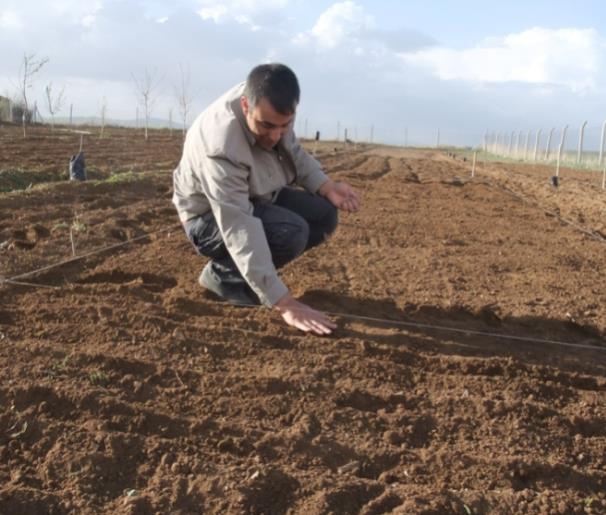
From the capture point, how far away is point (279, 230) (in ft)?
10.3

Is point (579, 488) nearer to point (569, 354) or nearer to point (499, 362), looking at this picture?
point (499, 362)

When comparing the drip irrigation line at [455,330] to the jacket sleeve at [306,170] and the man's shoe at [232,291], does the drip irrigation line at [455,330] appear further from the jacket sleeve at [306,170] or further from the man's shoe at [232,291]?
the jacket sleeve at [306,170]

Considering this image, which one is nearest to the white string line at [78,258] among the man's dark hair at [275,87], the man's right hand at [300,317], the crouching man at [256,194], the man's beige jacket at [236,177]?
the crouching man at [256,194]

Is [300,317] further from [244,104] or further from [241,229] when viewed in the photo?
[244,104]

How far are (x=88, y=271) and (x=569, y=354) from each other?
280 centimetres

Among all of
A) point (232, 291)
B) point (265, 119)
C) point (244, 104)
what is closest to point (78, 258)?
point (232, 291)

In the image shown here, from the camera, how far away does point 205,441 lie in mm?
2008

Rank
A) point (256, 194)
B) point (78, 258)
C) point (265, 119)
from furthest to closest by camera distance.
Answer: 1. point (78, 258)
2. point (256, 194)
3. point (265, 119)

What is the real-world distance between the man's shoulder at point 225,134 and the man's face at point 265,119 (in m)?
0.07

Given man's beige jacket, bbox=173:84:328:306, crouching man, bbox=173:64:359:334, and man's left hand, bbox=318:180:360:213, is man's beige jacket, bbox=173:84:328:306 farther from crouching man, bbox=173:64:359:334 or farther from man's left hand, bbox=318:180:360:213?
man's left hand, bbox=318:180:360:213

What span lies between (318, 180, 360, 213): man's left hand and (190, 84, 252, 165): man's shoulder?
66 cm

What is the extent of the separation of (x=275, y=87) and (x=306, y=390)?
3.81 feet

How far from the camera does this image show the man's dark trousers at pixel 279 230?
3.16 m

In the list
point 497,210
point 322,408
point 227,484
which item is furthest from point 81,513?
point 497,210
